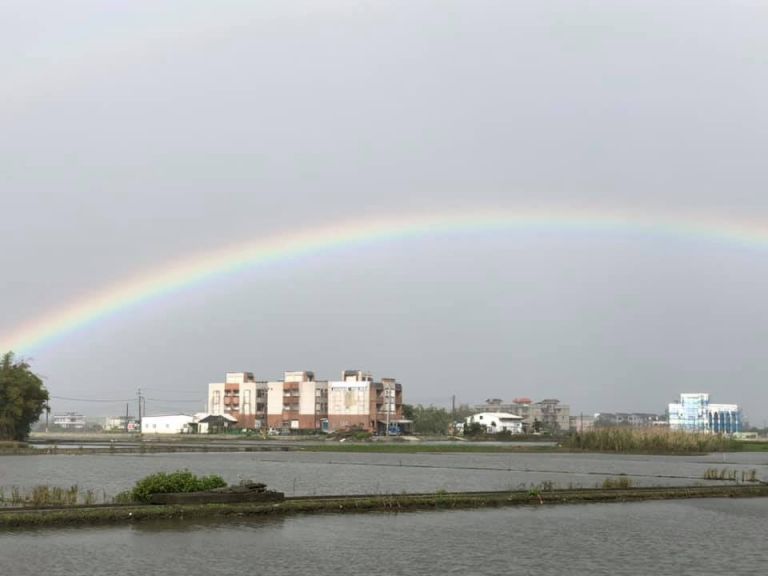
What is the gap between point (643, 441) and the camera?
399 feet

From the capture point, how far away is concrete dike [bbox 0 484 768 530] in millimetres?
30094

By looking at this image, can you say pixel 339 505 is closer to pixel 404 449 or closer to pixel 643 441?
pixel 404 449

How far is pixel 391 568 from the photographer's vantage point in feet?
79.3

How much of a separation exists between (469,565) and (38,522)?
49.7 feet

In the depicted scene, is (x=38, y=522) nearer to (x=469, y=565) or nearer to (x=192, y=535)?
(x=192, y=535)

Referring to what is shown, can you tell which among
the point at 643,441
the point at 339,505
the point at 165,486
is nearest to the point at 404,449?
the point at 643,441

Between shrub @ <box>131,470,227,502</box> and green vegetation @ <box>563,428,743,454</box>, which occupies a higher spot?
shrub @ <box>131,470,227,502</box>

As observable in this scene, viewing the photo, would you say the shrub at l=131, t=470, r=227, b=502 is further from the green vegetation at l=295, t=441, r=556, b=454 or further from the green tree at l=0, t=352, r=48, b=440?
the green tree at l=0, t=352, r=48, b=440

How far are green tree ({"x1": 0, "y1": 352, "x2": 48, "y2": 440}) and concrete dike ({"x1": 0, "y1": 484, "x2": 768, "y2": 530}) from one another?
10072 centimetres

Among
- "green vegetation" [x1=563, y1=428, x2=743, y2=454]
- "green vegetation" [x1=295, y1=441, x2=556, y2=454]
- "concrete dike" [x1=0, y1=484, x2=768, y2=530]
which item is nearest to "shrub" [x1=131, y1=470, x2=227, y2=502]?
"concrete dike" [x1=0, y1=484, x2=768, y2=530]

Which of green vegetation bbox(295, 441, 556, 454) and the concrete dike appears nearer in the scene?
the concrete dike

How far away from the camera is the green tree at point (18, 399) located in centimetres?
12438

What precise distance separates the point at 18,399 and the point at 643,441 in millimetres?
91232

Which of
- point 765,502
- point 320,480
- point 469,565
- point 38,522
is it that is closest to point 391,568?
point 469,565
